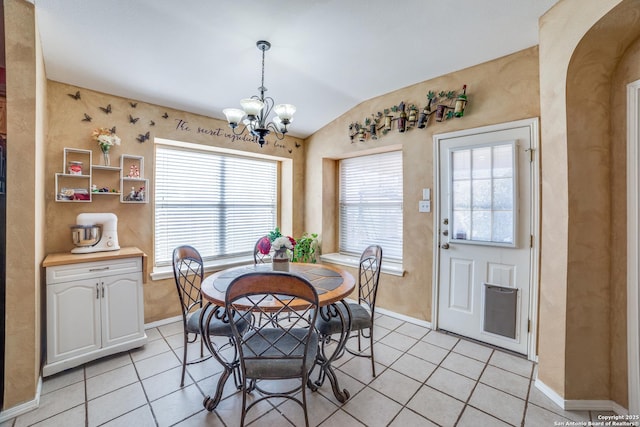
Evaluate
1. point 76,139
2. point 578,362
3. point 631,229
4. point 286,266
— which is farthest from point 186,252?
point 631,229

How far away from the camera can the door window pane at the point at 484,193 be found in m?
2.43

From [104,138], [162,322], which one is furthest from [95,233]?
[162,322]

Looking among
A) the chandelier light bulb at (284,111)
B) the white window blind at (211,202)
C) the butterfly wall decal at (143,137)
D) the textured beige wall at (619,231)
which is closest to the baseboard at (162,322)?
the white window blind at (211,202)

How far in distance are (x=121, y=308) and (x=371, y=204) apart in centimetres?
299

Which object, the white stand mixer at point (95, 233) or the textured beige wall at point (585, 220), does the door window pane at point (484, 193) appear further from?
the white stand mixer at point (95, 233)

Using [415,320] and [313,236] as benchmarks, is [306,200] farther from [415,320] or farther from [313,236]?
[415,320]

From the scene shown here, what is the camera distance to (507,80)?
242 cm

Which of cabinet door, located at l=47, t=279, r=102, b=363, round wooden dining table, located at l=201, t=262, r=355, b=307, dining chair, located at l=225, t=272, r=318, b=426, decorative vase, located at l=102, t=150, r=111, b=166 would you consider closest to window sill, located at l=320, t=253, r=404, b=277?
round wooden dining table, located at l=201, t=262, r=355, b=307

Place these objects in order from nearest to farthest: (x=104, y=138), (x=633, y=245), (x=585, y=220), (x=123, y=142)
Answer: (x=633, y=245) < (x=585, y=220) < (x=104, y=138) < (x=123, y=142)

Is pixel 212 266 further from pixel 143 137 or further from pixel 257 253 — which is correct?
pixel 143 137

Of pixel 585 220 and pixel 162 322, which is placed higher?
pixel 585 220

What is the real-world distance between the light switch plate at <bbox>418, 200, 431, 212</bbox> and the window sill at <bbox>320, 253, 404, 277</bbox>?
739 mm

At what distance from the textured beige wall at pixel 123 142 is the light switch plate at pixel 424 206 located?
2.41 m

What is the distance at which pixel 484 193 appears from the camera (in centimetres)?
256
